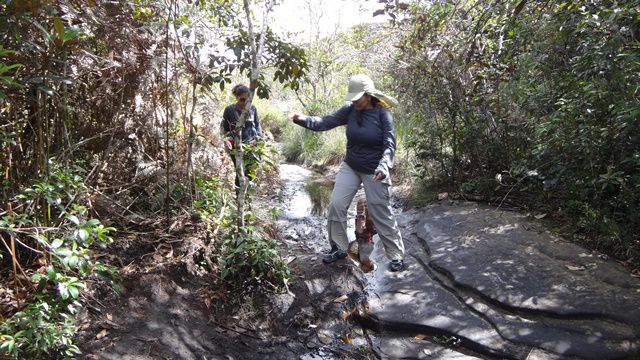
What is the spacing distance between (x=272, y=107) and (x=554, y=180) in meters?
14.8

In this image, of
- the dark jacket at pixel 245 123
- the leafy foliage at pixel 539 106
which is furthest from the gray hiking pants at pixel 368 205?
the leafy foliage at pixel 539 106

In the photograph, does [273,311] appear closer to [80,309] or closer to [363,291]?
[363,291]

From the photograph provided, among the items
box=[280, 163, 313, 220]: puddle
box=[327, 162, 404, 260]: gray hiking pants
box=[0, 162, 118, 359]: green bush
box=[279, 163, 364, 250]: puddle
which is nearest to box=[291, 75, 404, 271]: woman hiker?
box=[327, 162, 404, 260]: gray hiking pants

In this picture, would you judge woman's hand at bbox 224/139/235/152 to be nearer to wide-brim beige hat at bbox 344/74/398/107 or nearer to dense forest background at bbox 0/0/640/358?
dense forest background at bbox 0/0/640/358

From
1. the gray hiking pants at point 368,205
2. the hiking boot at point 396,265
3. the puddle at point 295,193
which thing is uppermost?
the gray hiking pants at point 368,205

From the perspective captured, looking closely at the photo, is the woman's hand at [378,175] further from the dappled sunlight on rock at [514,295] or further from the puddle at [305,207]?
the puddle at [305,207]

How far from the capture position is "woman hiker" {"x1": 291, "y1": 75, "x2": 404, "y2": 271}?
14.4ft

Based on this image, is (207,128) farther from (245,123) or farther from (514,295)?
(514,295)

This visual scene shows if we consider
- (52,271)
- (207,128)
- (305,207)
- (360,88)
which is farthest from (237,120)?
Answer: (305,207)

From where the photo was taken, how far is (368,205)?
4586 mm

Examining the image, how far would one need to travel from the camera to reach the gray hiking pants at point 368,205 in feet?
14.8

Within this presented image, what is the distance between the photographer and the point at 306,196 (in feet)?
30.7

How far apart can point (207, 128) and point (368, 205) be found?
2.26 meters

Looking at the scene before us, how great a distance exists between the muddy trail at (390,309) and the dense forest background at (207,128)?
0.87 feet
